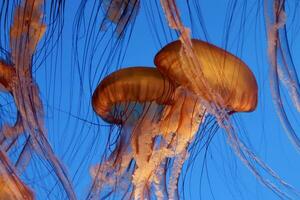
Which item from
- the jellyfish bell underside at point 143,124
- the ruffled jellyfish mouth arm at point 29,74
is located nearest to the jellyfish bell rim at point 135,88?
the jellyfish bell underside at point 143,124

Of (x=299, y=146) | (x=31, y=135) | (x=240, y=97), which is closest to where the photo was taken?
(x=299, y=146)

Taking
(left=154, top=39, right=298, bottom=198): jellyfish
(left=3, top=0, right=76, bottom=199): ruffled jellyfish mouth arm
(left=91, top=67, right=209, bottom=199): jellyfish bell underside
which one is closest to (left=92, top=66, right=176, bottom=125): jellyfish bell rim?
(left=91, top=67, right=209, bottom=199): jellyfish bell underside

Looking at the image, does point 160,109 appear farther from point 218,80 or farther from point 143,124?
point 218,80

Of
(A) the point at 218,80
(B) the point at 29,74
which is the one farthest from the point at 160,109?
(B) the point at 29,74

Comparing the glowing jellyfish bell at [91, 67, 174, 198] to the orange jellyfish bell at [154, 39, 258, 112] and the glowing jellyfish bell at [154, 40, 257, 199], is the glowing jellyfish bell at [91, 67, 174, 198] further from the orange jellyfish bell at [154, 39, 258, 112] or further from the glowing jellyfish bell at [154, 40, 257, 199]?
the orange jellyfish bell at [154, 39, 258, 112]

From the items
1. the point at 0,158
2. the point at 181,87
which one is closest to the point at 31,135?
the point at 0,158

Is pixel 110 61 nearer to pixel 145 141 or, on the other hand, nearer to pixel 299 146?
pixel 145 141

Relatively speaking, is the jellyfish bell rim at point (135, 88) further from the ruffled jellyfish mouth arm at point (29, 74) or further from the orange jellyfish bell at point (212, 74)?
the ruffled jellyfish mouth arm at point (29, 74)
